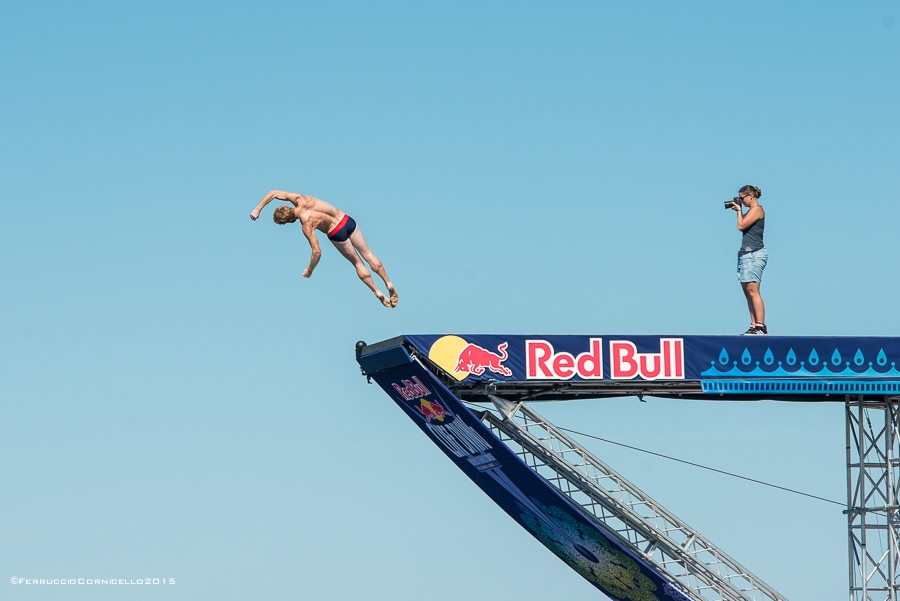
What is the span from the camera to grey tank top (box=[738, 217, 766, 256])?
24.0m

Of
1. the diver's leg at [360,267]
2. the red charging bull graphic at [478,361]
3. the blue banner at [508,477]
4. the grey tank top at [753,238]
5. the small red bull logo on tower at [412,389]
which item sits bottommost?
the blue banner at [508,477]

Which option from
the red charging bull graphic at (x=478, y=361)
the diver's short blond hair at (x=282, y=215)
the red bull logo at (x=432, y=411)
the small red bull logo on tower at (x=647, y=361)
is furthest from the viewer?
the red bull logo at (x=432, y=411)

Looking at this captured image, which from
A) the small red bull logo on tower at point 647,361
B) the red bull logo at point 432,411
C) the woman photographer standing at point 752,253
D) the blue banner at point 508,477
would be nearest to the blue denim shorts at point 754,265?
the woman photographer standing at point 752,253

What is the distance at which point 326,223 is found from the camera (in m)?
23.0

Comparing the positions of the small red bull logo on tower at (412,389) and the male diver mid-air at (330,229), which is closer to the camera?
the male diver mid-air at (330,229)

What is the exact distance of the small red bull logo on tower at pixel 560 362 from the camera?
75.1 ft

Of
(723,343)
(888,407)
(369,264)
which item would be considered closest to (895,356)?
(888,407)

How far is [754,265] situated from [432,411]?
5.71 meters

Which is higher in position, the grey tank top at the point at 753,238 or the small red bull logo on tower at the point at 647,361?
the grey tank top at the point at 753,238

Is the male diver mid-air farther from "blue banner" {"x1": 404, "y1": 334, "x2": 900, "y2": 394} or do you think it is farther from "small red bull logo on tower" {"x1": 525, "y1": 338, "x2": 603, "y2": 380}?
"small red bull logo on tower" {"x1": 525, "y1": 338, "x2": 603, "y2": 380}

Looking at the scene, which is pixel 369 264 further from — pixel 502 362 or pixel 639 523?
pixel 639 523

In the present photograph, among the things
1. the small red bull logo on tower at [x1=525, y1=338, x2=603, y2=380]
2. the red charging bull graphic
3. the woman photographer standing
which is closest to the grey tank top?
the woman photographer standing

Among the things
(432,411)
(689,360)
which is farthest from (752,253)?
(432,411)

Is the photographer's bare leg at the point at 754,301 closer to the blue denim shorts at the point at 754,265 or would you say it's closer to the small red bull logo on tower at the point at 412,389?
the blue denim shorts at the point at 754,265
